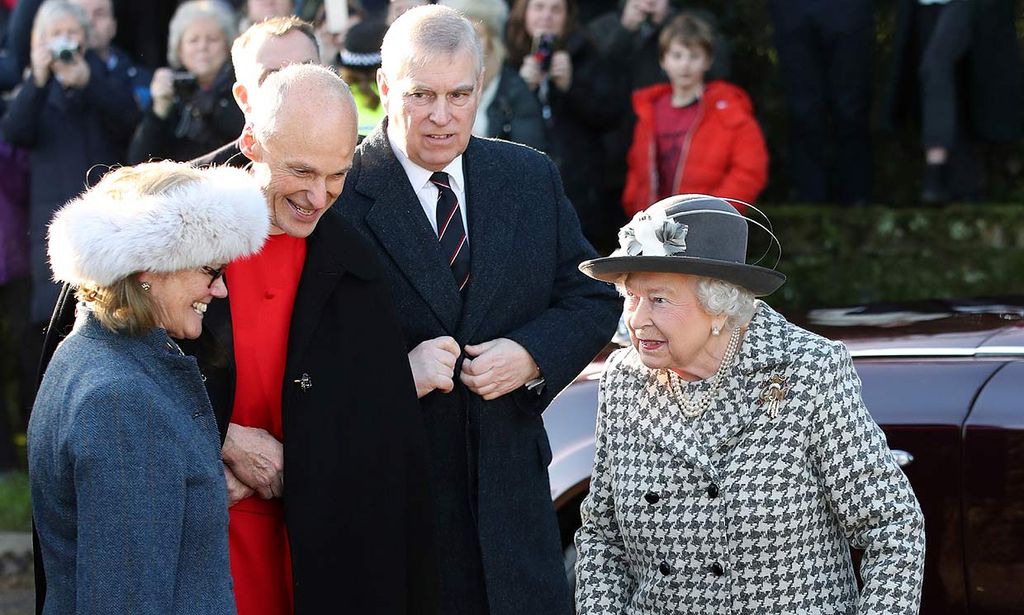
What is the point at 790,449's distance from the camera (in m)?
3.37

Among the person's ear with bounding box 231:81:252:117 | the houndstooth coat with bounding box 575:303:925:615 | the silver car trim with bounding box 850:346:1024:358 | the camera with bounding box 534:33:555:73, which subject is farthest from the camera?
the camera with bounding box 534:33:555:73

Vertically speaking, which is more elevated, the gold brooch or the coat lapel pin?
the coat lapel pin

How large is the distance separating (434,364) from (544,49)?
4.50 metres

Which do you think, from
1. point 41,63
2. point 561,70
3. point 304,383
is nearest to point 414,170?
point 304,383

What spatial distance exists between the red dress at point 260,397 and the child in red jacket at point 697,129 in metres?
4.65

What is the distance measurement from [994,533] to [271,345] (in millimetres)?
2103

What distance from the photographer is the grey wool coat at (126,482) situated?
2844mm

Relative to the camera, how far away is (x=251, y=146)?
11.5 feet

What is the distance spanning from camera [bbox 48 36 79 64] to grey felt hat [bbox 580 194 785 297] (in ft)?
16.1

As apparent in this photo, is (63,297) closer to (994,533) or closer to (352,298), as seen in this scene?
(352,298)

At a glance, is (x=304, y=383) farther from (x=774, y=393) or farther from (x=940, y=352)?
(x=940, y=352)

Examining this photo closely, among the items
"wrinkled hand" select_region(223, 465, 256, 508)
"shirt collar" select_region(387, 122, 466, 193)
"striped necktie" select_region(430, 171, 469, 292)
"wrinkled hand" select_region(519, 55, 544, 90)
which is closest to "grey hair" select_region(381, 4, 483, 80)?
"shirt collar" select_region(387, 122, 466, 193)

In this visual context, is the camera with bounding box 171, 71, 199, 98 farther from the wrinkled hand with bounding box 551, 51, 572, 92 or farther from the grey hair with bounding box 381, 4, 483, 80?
the grey hair with bounding box 381, 4, 483, 80

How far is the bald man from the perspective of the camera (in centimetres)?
343
